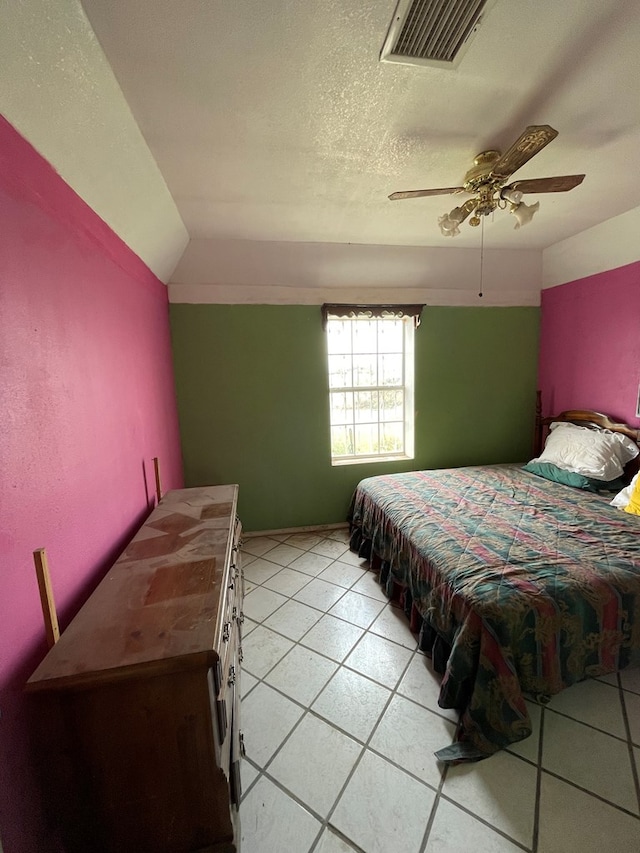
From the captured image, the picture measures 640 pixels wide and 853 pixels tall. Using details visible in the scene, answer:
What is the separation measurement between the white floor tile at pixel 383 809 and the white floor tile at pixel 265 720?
325 millimetres

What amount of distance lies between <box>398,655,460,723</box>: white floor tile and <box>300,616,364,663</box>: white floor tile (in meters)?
0.33

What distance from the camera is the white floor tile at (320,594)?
221 centimetres

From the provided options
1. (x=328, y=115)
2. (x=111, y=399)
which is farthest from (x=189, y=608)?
(x=328, y=115)

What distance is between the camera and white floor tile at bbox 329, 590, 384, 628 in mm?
2061

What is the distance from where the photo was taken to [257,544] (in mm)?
3064

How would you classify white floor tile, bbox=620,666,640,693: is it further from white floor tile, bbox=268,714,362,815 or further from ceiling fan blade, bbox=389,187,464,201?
ceiling fan blade, bbox=389,187,464,201

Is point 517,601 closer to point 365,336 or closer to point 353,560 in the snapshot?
point 353,560

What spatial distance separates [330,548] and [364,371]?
177cm

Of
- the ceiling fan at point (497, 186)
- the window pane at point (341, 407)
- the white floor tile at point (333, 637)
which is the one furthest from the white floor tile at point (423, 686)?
the ceiling fan at point (497, 186)

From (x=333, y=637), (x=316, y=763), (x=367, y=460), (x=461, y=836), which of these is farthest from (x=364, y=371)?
(x=461, y=836)

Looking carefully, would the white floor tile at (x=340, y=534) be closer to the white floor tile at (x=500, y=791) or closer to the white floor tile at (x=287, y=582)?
the white floor tile at (x=287, y=582)

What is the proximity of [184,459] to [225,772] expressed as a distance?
237 centimetres

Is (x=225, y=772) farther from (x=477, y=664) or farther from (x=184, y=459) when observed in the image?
(x=184, y=459)

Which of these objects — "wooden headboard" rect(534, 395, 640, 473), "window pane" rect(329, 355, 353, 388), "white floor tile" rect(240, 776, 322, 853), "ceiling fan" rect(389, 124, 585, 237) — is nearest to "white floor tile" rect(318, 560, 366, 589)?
"white floor tile" rect(240, 776, 322, 853)
